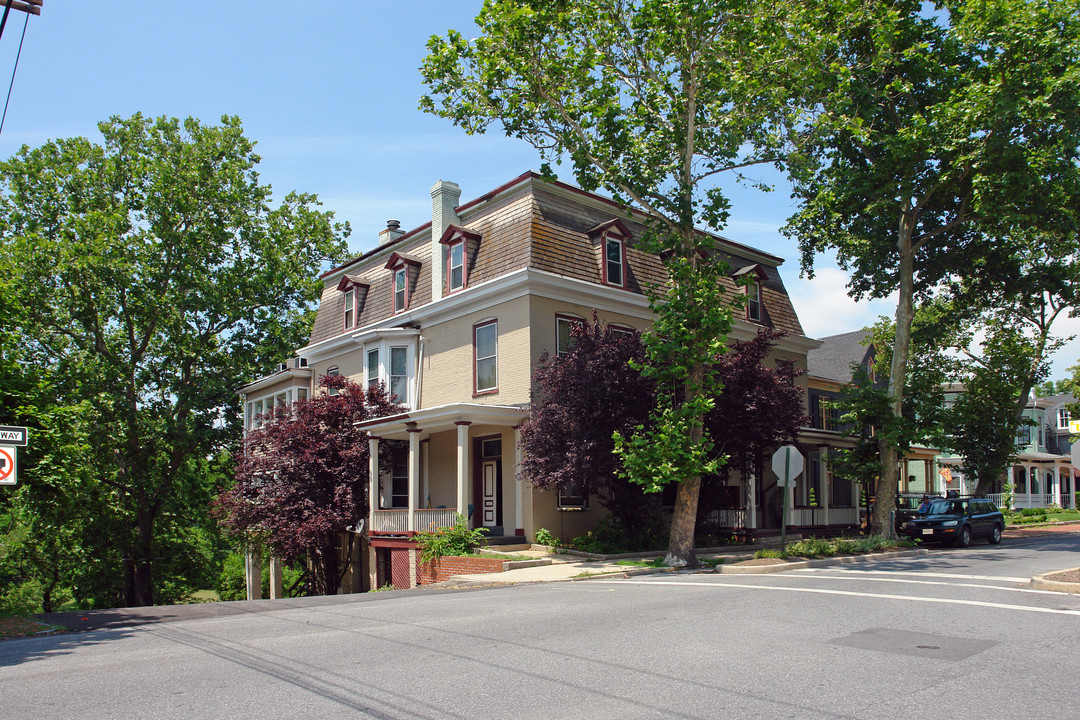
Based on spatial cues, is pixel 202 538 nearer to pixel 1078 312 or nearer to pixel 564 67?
pixel 564 67

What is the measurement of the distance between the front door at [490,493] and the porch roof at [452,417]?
2119 mm

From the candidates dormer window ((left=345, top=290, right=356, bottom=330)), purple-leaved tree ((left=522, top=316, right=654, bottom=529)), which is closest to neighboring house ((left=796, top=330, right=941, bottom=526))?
purple-leaved tree ((left=522, top=316, right=654, bottom=529))

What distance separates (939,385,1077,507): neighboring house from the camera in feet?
185

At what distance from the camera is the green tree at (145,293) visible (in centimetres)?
3064

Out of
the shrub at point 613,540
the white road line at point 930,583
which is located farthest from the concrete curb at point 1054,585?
the shrub at point 613,540

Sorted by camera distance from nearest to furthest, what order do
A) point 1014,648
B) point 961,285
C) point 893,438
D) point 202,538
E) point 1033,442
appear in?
point 1014,648
point 893,438
point 961,285
point 202,538
point 1033,442

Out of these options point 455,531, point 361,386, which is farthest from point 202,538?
point 455,531

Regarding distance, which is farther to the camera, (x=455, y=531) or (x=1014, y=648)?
(x=455, y=531)

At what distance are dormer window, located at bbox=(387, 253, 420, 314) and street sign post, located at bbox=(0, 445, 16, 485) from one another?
1741 centimetres

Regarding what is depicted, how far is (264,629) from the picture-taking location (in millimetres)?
10211

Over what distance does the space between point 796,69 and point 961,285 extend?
18.0m

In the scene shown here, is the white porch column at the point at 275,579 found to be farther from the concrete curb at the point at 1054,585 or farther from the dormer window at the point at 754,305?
the concrete curb at the point at 1054,585

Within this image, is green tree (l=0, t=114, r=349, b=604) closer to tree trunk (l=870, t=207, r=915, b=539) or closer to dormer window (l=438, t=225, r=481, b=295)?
dormer window (l=438, t=225, r=481, b=295)

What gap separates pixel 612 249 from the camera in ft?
81.4
